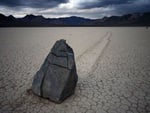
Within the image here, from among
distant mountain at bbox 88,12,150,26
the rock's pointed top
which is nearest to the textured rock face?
the rock's pointed top

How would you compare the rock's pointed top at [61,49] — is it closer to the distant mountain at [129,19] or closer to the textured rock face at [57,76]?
the textured rock face at [57,76]

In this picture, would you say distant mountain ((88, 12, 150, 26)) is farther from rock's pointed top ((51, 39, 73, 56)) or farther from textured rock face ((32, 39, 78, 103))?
textured rock face ((32, 39, 78, 103))

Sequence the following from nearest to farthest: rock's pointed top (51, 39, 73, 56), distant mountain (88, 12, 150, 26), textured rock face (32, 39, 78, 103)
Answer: textured rock face (32, 39, 78, 103) → rock's pointed top (51, 39, 73, 56) → distant mountain (88, 12, 150, 26)

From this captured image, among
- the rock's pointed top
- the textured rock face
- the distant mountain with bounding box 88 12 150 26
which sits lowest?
the textured rock face

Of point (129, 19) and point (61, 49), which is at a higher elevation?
point (129, 19)

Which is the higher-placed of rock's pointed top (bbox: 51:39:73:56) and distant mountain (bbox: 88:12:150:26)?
distant mountain (bbox: 88:12:150:26)

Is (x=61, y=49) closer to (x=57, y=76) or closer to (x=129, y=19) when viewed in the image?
(x=57, y=76)

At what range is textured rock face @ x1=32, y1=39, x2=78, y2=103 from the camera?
306 centimetres

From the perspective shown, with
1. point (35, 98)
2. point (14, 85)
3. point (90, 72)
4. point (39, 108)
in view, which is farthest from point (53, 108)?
point (90, 72)

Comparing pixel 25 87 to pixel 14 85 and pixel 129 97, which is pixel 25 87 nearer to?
pixel 14 85

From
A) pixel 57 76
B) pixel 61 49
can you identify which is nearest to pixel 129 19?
pixel 61 49

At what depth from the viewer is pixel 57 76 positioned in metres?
3.11

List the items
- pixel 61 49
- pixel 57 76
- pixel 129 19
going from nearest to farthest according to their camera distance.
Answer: pixel 57 76
pixel 61 49
pixel 129 19

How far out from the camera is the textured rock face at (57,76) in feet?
10.1
